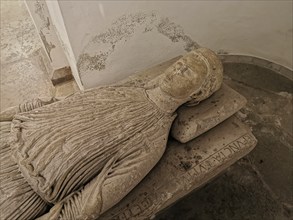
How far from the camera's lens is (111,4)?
2.32m

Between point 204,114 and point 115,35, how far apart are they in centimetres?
102

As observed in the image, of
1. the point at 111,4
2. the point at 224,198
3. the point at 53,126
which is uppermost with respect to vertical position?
the point at 111,4

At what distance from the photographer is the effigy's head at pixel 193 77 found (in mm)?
2018

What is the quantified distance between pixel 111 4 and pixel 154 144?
3.80ft

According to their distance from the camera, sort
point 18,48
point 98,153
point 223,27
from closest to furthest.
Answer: point 98,153, point 223,27, point 18,48

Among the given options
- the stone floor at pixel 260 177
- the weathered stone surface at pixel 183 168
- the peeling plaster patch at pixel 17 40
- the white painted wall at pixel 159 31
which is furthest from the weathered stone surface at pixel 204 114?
the peeling plaster patch at pixel 17 40

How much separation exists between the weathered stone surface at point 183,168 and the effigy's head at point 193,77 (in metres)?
0.34

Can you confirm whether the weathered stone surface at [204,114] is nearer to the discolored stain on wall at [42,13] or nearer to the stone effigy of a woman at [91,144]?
the stone effigy of a woman at [91,144]

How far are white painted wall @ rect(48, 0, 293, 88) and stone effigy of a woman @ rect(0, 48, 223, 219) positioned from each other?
0.52 m

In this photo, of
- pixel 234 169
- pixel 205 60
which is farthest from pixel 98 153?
pixel 234 169

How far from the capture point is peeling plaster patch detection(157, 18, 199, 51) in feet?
9.05

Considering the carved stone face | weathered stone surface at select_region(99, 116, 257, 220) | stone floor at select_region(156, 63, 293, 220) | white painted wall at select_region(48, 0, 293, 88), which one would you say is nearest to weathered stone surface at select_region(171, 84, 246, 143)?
weathered stone surface at select_region(99, 116, 257, 220)

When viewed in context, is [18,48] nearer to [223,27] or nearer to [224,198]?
[223,27]

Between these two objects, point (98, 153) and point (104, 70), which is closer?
point (98, 153)
